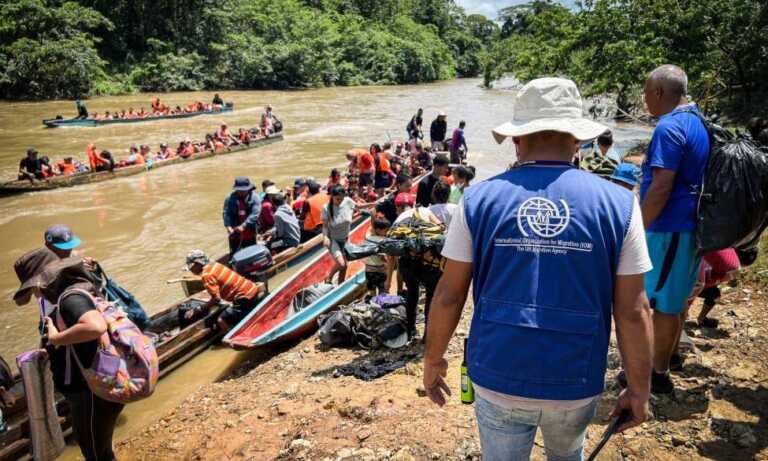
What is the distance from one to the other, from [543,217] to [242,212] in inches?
287

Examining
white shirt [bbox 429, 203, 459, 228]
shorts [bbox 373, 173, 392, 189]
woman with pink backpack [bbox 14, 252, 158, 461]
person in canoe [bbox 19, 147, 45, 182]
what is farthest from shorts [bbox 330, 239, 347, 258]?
person in canoe [bbox 19, 147, 45, 182]

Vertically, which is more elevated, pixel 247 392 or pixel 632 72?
pixel 632 72

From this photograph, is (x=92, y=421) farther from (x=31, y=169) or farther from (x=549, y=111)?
(x=31, y=169)

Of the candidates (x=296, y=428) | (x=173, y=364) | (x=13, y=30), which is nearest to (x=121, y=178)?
(x=173, y=364)

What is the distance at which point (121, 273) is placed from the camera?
32.3ft

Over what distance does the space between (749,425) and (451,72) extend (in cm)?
7628

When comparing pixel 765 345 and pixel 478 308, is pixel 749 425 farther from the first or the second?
pixel 478 308

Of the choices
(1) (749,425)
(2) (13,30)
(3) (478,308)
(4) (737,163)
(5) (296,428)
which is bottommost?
(5) (296,428)

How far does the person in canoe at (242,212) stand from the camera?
826 centimetres

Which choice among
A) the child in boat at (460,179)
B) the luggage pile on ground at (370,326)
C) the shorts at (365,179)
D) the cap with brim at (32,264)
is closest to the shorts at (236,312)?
the luggage pile on ground at (370,326)

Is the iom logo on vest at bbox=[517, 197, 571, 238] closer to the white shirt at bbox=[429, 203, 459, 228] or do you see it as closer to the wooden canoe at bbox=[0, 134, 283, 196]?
the white shirt at bbox=[429, 203, 459, 228]

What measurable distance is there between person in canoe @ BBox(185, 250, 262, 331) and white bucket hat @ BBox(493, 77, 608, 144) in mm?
5508

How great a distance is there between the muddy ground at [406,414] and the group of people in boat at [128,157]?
12.6 metres

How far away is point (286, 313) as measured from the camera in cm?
716
